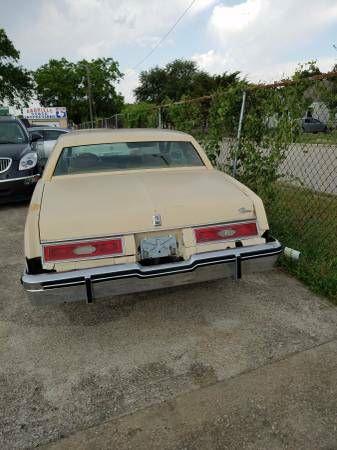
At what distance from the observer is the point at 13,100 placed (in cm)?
4281

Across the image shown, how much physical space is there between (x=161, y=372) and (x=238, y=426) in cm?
64

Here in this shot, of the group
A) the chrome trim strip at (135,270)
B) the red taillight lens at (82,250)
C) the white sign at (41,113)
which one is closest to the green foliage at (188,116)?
the chrome trim strip at (135,270)

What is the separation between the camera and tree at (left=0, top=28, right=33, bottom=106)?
40.2 meters

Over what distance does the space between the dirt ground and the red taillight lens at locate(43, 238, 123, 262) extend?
2.44 ft

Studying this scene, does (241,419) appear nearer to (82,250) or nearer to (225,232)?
(225,232)

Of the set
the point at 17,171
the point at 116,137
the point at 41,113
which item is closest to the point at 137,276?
the point at 116,137

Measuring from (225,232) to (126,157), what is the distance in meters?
1.56

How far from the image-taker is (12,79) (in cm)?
4134

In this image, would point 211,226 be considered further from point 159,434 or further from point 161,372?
point 159,434

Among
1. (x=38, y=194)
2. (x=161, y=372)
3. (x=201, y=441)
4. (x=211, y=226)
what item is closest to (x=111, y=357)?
(x=161, y=372)

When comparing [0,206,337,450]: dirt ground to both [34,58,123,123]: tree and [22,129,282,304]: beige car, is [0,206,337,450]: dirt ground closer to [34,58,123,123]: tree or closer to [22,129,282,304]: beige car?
[22,129,282,304]: beige car

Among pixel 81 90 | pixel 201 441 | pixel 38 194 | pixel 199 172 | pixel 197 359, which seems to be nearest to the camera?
pixel 201 441

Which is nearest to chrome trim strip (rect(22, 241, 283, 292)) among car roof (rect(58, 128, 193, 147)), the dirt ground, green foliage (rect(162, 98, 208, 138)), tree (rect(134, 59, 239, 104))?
the dirt ground

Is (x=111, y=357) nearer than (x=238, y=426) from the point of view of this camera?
No
